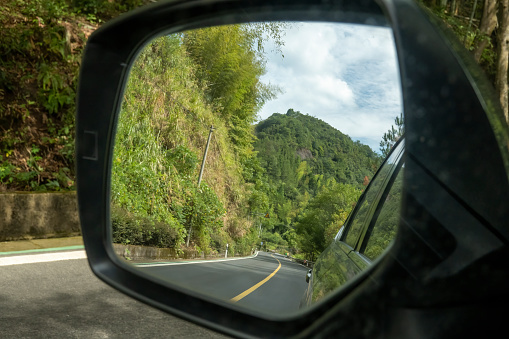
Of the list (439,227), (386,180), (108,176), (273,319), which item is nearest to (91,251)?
(108,176)

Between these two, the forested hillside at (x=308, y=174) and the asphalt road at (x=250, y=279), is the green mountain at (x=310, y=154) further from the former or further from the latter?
the asphalt road at (x=250, y=279)

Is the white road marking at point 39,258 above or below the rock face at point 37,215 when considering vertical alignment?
below

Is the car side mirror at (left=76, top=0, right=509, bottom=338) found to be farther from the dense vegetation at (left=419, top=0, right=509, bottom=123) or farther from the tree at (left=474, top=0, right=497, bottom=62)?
the tree at (left=474, top=0, right=497, bottom=62)

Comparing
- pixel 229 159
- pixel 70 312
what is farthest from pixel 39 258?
pixel 229 159

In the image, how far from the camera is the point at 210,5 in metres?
1.09

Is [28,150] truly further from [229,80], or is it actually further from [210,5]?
[210,5]

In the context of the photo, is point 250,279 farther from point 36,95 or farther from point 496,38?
point 496,38

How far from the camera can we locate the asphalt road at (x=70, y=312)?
11.0 ft

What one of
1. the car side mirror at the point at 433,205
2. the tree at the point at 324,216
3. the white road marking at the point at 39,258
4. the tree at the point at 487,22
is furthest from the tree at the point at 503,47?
the car side mirror at the point at 433,205

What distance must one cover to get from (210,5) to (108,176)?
58 cm

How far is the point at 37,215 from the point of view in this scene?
7320 millimetres

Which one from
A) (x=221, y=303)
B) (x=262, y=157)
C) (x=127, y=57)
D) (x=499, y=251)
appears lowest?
(x=221, y=303)

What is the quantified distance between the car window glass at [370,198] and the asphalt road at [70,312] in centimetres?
268

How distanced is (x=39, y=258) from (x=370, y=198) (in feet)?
19.0
